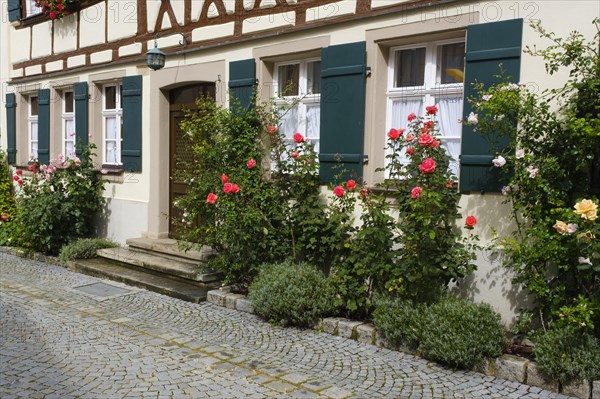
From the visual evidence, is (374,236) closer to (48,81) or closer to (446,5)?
(446,5)

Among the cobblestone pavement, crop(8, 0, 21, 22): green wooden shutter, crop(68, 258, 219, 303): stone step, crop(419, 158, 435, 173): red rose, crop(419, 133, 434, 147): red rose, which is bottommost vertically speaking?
the cobblestone pavement

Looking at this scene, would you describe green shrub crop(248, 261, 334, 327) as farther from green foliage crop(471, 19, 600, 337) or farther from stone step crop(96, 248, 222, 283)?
green foliage crop(471, 19, 600, 337)

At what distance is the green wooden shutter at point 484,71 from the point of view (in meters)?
5.15

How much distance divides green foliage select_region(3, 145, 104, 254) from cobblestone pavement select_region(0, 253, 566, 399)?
2873 millimetres

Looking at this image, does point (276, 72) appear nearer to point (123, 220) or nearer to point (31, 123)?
point (123, 220)

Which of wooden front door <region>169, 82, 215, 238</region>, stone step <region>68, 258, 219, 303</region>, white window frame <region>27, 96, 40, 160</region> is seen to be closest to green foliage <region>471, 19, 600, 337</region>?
stone step <region>68, 258, 219, 303</region>

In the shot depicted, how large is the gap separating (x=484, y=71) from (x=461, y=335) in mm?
2352

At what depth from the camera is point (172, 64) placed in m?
8.66

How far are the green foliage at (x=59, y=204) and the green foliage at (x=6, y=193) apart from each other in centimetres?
221

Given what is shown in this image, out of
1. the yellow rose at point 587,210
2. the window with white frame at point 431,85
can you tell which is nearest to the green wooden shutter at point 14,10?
the window with white frame at point 431,85

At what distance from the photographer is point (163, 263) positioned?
780cm

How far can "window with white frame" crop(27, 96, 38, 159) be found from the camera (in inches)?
489

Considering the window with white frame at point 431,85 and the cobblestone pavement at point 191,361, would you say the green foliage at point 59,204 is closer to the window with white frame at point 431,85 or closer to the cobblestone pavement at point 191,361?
the cobblestone pavement at point 191,361

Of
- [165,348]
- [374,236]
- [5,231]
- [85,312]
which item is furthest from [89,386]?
[5,231]
